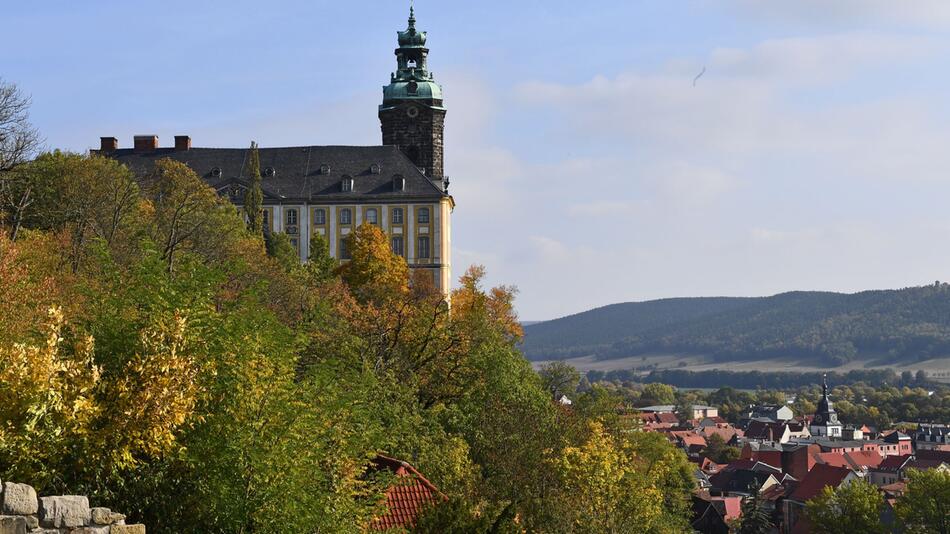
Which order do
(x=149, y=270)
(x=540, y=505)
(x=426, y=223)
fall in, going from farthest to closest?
1. (x=426, y=223)
2. (x=540, y=505)
3. (x=149, y=270)

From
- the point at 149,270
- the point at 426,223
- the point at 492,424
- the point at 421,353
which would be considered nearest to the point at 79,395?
the point at 149,270

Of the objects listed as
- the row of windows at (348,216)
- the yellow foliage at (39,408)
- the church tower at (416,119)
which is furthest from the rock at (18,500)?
the church tower at (416,119)

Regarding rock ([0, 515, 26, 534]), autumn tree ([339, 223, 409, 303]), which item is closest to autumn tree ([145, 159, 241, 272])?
autumn tree ([339, 223, 409, 303])

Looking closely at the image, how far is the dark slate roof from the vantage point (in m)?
98.6

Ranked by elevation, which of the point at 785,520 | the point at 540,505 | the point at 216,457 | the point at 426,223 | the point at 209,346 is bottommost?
the point at 785,520

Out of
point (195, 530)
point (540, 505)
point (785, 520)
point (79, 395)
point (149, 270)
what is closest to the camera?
point (79, 395)

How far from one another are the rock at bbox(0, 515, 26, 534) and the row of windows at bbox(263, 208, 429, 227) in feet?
286

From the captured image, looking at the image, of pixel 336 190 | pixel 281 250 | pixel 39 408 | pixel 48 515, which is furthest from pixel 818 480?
pixel 48 515

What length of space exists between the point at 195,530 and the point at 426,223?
80869 millimetres

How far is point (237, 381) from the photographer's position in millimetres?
18359

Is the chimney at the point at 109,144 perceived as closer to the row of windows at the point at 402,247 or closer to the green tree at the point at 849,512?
the row of windows at the point at 402,247

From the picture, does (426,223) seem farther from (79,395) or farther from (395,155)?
(79,395)

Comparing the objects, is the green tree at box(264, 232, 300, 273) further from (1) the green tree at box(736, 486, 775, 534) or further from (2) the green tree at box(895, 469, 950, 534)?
(2) the green tree at box(895, 469, 950, 534)

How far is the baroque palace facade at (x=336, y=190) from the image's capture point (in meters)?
97.5
